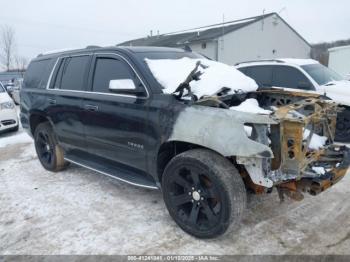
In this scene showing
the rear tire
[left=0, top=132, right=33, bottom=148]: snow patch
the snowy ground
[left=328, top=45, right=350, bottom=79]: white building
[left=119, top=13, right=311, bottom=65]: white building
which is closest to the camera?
the snowy ground

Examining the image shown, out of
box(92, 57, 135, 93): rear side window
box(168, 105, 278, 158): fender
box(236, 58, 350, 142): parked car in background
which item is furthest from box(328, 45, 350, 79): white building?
box(168, 105, 278, 158): fender

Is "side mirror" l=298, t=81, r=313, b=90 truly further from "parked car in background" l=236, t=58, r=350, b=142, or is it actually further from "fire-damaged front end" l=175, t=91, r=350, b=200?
"fire-damaged front end" l=175, t=91, r=350, b=200

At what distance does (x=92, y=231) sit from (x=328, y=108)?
2786mm

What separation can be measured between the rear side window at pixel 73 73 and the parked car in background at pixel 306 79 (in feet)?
12.7

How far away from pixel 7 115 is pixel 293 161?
8.79 meters

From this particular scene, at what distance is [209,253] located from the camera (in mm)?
3301

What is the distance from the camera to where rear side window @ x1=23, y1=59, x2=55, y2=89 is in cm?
567

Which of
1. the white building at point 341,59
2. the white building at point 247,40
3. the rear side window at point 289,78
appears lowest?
the rear side window at point 289,78

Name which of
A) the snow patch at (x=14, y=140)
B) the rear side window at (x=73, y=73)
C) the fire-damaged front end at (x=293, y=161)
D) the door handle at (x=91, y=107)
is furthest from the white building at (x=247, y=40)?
the fire-damaged front end at (x=293, y=161)

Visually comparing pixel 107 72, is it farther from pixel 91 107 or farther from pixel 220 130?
pixel 220 130

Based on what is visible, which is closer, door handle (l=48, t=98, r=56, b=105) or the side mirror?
door handle (l=48, t=98, r=56, b=105)

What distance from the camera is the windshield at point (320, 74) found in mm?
7949

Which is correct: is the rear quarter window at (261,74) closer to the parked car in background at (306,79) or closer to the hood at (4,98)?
the parked car in background at (306,79)

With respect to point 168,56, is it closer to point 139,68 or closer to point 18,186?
point 139,68
